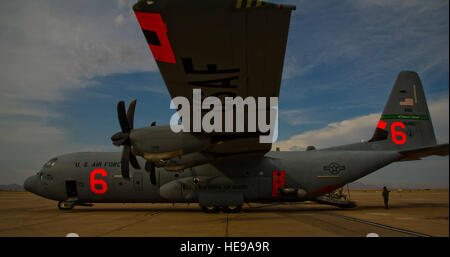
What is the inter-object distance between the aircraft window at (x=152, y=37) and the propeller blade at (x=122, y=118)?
22.5 ft

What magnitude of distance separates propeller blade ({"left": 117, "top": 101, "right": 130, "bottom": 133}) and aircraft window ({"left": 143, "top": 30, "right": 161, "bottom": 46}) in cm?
685

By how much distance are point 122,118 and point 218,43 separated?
7.41m

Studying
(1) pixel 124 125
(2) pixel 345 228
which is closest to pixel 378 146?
(2) pixel 345 228

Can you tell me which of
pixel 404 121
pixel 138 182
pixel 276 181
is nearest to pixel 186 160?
pixel 138 182

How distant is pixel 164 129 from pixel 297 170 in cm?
902

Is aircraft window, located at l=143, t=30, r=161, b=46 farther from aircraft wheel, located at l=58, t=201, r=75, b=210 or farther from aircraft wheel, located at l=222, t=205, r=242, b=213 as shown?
aircraft wheel, located at l=58, t=201, r=75, b=210

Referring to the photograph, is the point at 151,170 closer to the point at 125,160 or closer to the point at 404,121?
the point at 125,160

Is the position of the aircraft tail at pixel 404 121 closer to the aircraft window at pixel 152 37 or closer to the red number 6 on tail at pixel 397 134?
the red number 6 on tail at pixel 397 134

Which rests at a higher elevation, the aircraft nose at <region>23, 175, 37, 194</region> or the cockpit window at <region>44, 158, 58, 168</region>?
the cockpit window at <region>44, 158, 58, 168</region>

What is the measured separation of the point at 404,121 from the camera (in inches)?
682

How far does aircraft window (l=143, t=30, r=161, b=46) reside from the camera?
5.18m

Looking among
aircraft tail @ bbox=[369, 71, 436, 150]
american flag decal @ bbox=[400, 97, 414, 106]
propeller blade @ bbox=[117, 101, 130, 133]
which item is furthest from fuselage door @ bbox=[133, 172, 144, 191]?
american flag decal @ bbox=[400, 97, 414, 106]

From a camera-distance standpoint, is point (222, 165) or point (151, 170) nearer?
point (151, 170)

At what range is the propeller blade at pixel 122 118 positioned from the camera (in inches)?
460
